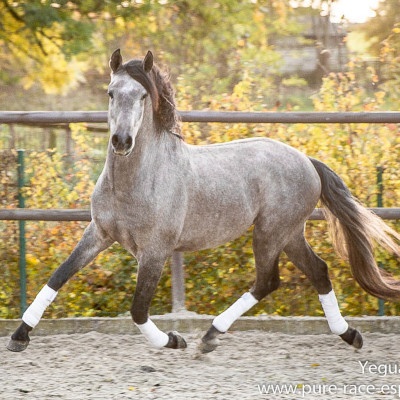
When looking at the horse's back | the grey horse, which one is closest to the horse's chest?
the grey horse

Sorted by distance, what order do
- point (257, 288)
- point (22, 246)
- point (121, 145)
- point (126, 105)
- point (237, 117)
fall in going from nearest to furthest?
point (121, 145) < point (126, 105) < point (257, 288) < point (237, 117) < point (22, 246)

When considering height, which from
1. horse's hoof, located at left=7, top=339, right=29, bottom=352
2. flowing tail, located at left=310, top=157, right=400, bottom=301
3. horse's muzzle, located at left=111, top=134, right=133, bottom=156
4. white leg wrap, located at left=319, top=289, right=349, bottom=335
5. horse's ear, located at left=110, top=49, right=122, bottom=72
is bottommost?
horse's hoof, located at left=7, top=339, right=29, bottom=352

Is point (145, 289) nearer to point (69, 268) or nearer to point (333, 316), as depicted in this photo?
point (69, 268)

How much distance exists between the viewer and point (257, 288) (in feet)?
14.4

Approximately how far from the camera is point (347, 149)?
5.41 meters

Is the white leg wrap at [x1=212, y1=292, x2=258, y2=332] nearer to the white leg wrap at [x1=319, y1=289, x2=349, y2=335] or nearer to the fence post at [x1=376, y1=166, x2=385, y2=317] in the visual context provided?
the white leg wrap at [x1=319, y1=289, x2=349, y2=335]

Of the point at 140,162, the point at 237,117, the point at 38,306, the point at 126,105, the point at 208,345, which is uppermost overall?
the point at 126,105

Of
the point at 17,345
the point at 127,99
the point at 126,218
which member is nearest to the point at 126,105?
the point at 127,99

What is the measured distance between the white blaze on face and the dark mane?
4 centimetres

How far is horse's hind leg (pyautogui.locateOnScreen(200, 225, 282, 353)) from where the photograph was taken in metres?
4.26

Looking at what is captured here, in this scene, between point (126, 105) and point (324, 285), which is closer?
point (126, 105)

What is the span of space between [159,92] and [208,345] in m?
1.60

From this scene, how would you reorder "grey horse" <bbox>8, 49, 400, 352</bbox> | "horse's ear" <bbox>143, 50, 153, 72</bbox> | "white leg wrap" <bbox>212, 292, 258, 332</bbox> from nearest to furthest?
1. "horse's ear" <bbox>143, 50, 153, 72</bbox>
2. "grey horse" <bbox>8, 49, 400, 352</bbox>
3. "white leg wrap" <bbox>212, 292, 258, 332</bbox>

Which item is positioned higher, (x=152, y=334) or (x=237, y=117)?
(x=237, y=117)
